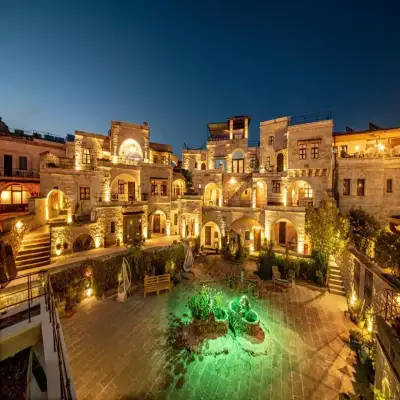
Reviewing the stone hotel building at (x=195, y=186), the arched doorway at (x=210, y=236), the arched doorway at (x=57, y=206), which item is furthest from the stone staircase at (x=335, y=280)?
the arched doorway at (x=57, y=206)

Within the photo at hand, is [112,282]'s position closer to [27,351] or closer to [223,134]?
[27,351]

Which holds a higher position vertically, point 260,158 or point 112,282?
point 260,158

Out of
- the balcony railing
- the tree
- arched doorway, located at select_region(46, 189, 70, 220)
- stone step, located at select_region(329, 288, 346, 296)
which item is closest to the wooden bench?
stone step, located at select_region(329, 288, 346, 296)

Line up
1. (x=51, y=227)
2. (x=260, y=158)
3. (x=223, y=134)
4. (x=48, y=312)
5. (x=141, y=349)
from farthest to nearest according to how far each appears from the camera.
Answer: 1. (x=223, y=134)
2. (x=260, y=158)
3. (x=51, y=227)
4. (x=141, y=349)
5. (x=48, y=312)

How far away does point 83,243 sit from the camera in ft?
55.1

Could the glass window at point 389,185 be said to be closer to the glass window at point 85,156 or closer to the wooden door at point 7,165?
the glass window at point 85,156

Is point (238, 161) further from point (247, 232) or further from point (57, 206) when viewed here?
point (57, 206)

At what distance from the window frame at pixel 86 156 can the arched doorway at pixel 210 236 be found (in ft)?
49.9

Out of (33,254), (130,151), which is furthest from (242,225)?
(33,254)

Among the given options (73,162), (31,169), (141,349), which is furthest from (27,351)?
(31,169)

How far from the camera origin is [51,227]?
14391mm

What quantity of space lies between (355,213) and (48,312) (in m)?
21.9

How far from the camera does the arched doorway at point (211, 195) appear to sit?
24.9 meters

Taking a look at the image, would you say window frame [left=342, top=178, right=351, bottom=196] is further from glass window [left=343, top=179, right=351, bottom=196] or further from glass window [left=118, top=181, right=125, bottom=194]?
glass window [left=118, top=181, right=125, bottom=194]
